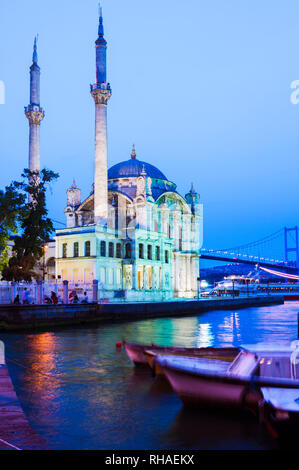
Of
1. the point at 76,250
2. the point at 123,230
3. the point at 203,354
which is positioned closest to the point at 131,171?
the point at 123,230

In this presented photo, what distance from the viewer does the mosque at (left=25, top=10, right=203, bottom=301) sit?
54.3 metres

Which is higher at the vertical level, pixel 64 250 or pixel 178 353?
pixel 64 250

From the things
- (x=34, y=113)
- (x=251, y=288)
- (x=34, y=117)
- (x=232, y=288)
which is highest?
(x=34, y=113)

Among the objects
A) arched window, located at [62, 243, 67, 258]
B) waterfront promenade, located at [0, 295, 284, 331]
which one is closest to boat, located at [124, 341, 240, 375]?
waterfront promenade, located at [0, 295, 284, 331]

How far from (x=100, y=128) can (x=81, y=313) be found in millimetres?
27092

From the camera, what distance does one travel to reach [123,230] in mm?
59656

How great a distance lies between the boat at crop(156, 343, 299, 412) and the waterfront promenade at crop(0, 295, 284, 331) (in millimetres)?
19169

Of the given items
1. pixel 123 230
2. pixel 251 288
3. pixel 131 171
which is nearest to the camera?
pixel 123 230

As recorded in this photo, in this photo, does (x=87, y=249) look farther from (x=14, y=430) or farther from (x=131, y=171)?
(x=14, y=430)

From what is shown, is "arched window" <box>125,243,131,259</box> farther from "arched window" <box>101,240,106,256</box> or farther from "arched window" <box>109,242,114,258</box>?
"arched window" <box>101,240,106,256</box>

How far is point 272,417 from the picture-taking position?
8.42 m

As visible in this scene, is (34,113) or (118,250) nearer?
(34,113)

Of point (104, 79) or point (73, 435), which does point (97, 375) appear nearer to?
point (73, 435)
